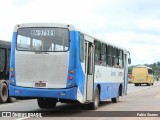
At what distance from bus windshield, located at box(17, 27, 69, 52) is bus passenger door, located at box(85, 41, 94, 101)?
1.44 meters

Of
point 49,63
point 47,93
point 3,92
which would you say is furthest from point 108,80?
point 47,93

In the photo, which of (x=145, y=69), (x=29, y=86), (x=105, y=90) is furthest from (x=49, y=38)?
(x=145, y=69)

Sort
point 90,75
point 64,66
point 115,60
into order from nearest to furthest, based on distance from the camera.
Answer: point 64,66
point 90,75
point 115,60

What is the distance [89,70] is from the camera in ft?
58.1

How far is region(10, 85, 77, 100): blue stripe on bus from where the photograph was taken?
51.6ft

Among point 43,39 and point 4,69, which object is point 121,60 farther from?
point 43,39

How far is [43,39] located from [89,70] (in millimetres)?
2381

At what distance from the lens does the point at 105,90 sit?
20.7m

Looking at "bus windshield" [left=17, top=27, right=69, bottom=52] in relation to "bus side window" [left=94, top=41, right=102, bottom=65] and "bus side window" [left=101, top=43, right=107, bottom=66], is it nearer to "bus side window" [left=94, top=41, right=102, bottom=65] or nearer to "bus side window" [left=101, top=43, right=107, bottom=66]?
"bus side window" [left=94, top=41, right=102, bottom=65]

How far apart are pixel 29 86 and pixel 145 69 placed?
164 ft

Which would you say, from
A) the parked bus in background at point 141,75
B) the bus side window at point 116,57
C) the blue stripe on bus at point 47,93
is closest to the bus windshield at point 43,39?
the blue stripe on bus at point 47,93

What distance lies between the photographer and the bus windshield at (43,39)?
52.6 ft

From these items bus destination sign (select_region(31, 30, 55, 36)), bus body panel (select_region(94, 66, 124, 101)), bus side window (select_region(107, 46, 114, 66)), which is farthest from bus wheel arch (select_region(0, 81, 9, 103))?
bus destination sign (select_region(31, 30, 55, 36))

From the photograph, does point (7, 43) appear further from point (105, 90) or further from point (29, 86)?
point (29, 86)
